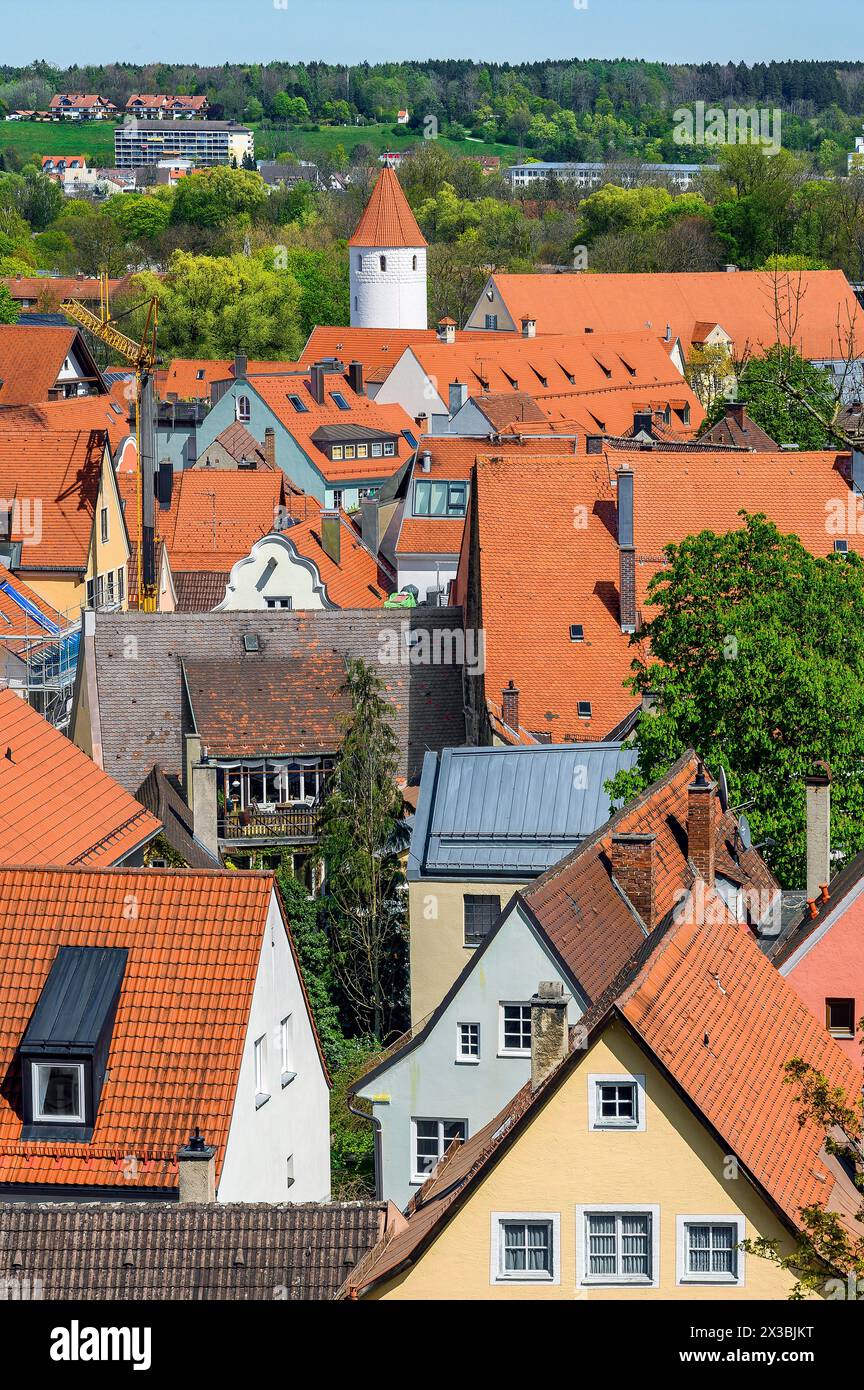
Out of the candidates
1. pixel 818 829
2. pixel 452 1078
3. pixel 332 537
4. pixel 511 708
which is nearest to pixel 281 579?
pixel 332 537

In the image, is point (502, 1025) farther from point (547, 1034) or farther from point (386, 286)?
point (386, 286)

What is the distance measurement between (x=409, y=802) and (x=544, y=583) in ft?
20.1

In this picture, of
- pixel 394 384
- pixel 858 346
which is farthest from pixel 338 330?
pixel 858 346

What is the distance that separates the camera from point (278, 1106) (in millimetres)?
19078

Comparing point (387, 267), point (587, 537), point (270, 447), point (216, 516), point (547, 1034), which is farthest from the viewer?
point (387, 267)

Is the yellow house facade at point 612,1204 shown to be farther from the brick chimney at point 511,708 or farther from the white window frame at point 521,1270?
the brick chimney at point 511,708

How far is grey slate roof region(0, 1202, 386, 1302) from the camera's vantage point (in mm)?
13633

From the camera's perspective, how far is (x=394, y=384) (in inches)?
3406

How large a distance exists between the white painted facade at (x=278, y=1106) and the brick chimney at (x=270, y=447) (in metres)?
53.1

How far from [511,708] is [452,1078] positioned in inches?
550

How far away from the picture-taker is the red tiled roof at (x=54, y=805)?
22.5 meters

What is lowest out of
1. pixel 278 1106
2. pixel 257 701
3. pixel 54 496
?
pixel 278 1106

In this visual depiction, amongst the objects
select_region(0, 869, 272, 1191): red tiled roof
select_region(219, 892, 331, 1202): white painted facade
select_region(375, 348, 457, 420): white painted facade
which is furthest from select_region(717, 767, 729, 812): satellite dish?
select_region(375, 348, 457, 420): white painted facade

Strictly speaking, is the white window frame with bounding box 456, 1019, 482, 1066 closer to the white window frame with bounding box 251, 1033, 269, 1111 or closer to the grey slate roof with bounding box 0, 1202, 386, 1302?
the white window frame with bounding box 251, 1033, 269, 1111
